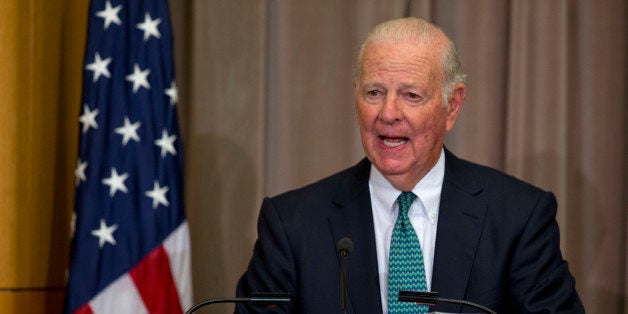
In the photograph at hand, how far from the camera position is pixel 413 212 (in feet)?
9.68

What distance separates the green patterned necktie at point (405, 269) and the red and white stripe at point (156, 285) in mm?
1214

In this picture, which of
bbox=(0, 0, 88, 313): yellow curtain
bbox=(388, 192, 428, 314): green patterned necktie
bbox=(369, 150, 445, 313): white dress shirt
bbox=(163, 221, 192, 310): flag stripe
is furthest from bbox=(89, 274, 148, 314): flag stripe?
bbox=(388, 192, 428, 314): green patterned necktie

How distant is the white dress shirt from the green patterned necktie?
0.20ft

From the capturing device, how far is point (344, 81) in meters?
4.38

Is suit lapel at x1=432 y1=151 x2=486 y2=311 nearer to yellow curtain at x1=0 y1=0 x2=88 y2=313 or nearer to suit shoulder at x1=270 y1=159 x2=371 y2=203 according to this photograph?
suit shoulder at x1=270 y1=159 x2=371 y2=203

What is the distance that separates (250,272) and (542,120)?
1.84 meters

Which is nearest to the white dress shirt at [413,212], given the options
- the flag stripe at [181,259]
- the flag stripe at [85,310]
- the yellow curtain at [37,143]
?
the flag stripe at [181,259]

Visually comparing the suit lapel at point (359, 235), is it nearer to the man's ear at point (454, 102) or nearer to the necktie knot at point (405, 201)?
the necktie knot at point (405, 201)

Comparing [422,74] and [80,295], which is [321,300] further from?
[80,295]

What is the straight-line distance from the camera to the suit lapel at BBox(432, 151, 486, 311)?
2.77 metres

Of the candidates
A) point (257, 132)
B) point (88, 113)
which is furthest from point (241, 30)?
point (88, 113)

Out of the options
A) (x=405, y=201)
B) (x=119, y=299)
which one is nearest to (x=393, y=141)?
(x=405, y=201)

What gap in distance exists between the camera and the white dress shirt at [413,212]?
2887mm

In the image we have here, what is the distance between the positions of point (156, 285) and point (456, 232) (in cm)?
143
